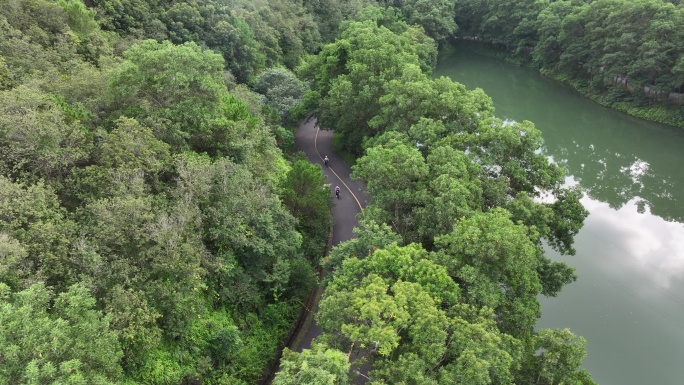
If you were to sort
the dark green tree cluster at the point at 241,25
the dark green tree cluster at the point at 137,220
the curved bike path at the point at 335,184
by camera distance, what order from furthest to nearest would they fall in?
the dark green tree cluster at the point at 241,25
the curved bike path at the point at 335,184
the dark green tree cluster at the point at 137,220


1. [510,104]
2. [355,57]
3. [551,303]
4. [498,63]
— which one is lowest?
[551,303]

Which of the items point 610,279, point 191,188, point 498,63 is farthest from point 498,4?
point 191,188

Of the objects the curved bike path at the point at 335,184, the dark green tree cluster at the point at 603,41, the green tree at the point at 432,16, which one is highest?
the dark green tree cluster at the point at 603,41

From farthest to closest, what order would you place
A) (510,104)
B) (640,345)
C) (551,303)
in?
(510,104) < (551,303) < (640,345)

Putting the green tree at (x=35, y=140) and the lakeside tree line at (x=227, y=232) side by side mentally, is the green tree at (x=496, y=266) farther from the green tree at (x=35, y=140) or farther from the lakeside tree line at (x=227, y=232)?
the green tree at (x=35, y=140)

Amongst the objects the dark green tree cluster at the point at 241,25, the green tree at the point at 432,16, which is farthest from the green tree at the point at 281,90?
the green tree at the point at 432,16

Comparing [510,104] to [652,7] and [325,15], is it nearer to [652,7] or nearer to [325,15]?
[652,7]

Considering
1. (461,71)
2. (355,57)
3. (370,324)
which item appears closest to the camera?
(370,324)

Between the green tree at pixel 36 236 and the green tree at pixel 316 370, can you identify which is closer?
the green tree at pixel 316 370
